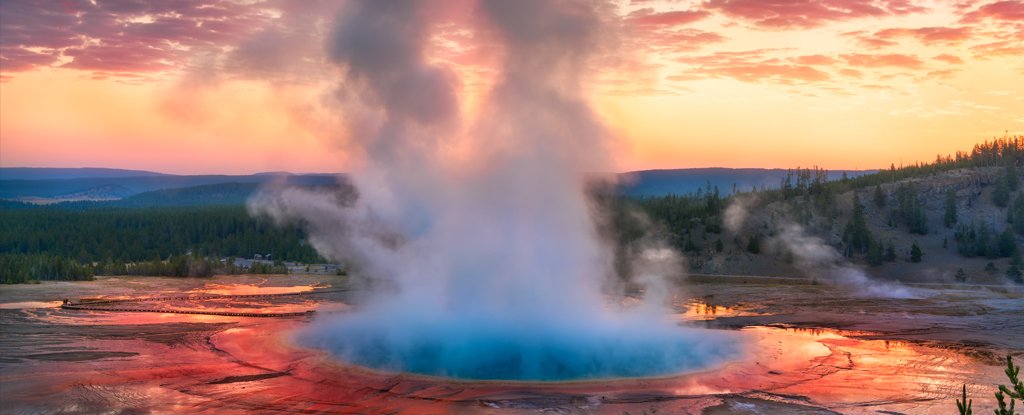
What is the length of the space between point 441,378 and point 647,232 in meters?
44.4

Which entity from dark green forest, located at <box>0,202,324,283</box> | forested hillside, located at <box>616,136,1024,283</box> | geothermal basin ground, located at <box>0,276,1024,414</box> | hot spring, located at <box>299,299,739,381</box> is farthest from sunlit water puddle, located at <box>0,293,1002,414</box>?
forested hillside, located at <box>616,136,1024,283</box>

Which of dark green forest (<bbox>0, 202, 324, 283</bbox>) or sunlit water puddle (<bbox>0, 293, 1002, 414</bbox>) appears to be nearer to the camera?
sunlit water puddle (<bbox>0, 293, 1002, 414</bbox>)

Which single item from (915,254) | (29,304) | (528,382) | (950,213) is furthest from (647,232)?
(528,382)

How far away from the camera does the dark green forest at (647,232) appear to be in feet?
159

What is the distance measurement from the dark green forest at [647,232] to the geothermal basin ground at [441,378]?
1571 centimetres

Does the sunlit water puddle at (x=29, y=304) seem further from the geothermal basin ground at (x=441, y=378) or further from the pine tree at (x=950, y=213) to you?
the pine tree at (x=950, y=213)

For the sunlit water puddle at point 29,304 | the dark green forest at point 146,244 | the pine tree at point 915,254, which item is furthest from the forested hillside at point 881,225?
the sunlit water puddle at point 29,304

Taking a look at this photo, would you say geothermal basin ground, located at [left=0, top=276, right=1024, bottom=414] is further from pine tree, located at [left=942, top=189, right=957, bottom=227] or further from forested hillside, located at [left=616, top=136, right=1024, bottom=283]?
pine tree, located at [left=942, top=189, right=957, bottom=227]

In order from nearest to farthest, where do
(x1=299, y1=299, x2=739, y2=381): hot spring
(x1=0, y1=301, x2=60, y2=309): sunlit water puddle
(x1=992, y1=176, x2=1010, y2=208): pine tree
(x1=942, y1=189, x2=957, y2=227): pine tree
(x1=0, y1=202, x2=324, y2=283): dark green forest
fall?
(x1=299, y1=299, x2=739, y2=381): hot spring
(x1=0, y1=301, x2=60, y2=309): sunlit water puddle
(x1=0, y1=202, x2=324, y2=283): dark green forest
(x1=942, y1=189, x2=957, y2=227): pine tree
(x1=992, y1=176, x2=1010, y2=208): pine tree

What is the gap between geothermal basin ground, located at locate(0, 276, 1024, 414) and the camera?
15.4m

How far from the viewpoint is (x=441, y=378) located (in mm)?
17531

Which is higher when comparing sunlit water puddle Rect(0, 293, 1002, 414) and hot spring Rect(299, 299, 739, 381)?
hot spring Rect(299, 299, 739, 381)

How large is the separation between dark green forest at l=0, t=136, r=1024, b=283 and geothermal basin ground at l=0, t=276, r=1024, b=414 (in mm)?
15708

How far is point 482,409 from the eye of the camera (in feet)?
49.1
